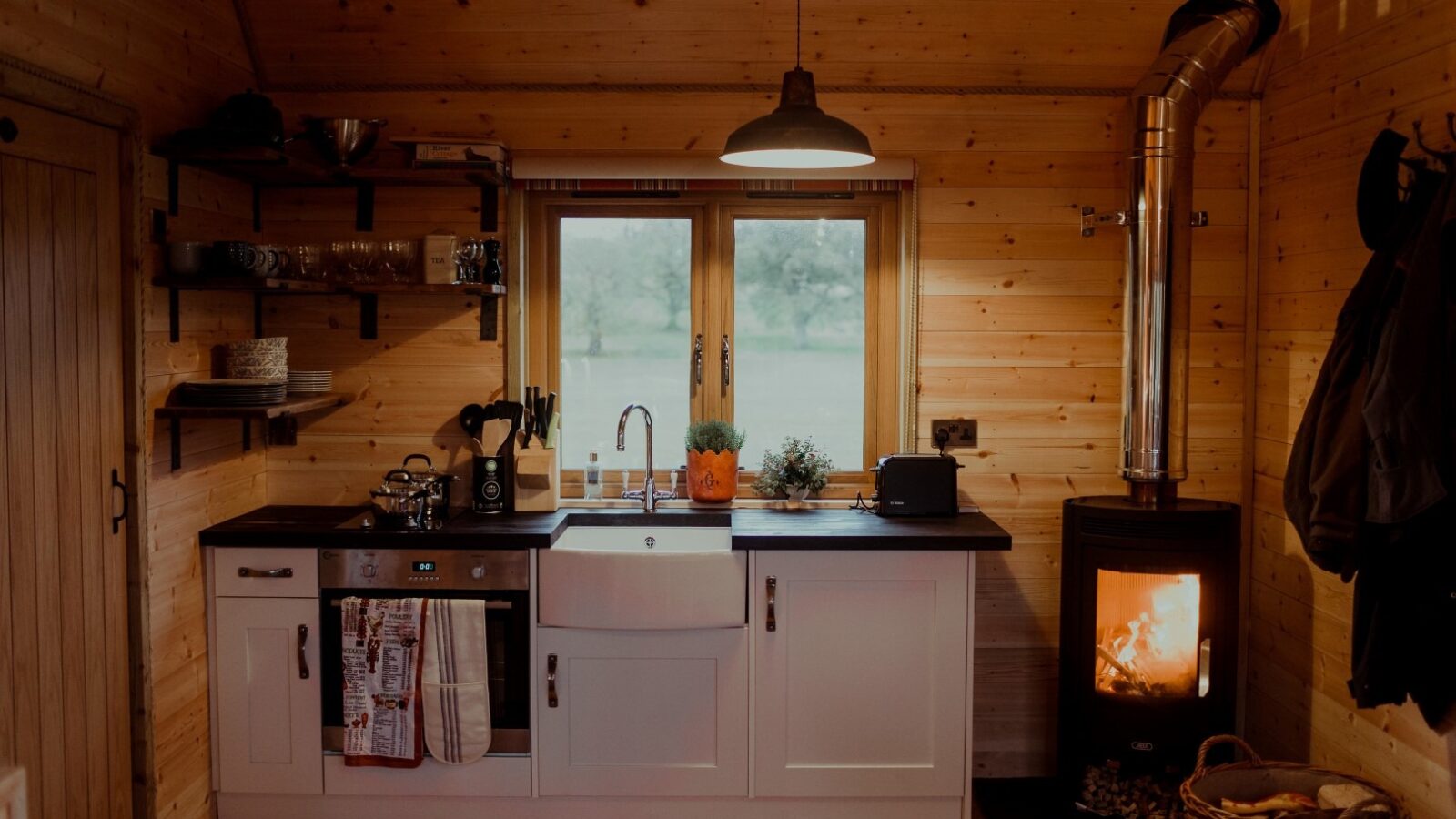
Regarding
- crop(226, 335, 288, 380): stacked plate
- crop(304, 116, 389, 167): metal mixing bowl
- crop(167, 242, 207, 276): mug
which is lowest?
crop(226, 335, 288, 380): stacked plate

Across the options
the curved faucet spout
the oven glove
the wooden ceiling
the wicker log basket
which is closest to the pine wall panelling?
the wooden ceiling

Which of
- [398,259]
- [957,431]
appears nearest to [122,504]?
[398,259]

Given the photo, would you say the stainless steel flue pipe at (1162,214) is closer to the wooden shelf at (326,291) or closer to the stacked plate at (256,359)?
Result: the wooden shelf at (326,291)

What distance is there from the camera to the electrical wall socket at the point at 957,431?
398cm

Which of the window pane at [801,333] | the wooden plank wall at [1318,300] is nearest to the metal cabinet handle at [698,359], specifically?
the window pane at [801,333]

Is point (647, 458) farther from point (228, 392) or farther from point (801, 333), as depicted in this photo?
point (228, 392)

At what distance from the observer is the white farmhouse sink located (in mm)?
3422

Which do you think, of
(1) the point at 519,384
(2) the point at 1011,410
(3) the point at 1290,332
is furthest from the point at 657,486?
(3) the point at 1290,332

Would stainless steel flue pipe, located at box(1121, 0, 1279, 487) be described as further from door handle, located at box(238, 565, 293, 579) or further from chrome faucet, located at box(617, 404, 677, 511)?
door handle, located at box(238, 565, 293, 579)

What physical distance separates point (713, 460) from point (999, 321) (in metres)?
1.06

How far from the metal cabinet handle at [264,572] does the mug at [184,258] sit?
2.86ft

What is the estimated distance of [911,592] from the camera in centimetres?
348

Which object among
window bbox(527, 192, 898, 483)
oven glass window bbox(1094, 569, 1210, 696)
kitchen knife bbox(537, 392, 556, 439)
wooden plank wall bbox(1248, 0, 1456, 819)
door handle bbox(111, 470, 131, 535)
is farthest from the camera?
window bbox(527, 192, 898, 483)

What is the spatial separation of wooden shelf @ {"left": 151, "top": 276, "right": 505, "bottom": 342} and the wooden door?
0.23m
